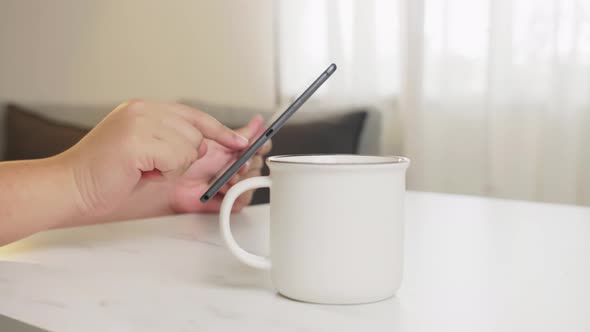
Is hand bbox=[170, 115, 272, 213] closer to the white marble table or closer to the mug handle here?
the white marble table

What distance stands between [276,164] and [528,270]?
0.77 feet

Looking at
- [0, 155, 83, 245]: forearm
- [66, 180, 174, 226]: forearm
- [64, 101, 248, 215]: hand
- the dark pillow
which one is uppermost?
[64, 101, 248, 215]: hand

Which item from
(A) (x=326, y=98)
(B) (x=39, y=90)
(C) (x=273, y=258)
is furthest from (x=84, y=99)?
(C) (x=273, y=258)

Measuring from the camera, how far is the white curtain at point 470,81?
6.07 ft

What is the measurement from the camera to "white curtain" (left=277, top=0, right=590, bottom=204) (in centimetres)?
185

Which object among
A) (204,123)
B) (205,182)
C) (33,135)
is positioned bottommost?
(33,135)

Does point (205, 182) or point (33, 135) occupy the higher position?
point (205, 182)

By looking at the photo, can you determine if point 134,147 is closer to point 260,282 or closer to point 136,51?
point 260,282

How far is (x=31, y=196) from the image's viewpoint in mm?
731

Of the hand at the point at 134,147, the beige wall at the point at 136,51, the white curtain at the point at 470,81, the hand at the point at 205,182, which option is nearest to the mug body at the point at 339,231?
the hand at the point at 134,147

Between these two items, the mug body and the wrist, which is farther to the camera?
the wrist

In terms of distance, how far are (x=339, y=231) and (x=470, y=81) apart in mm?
1604

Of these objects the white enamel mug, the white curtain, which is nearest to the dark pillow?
the white curtain

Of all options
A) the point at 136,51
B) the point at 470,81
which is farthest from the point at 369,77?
the point at 136,51
